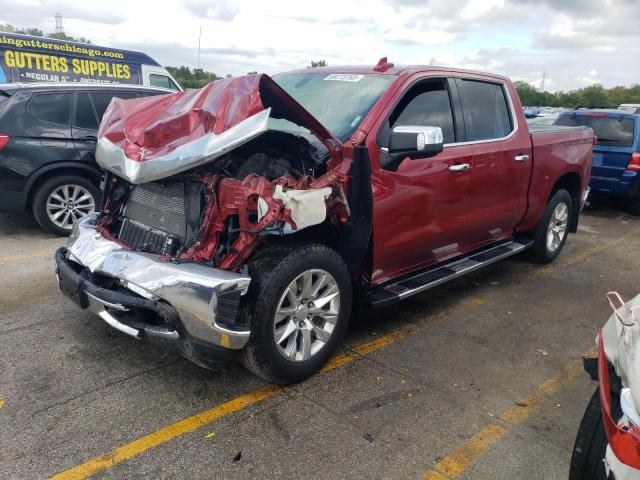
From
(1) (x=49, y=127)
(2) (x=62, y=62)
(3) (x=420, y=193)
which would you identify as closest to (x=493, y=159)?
(3) (x=420, y=193)

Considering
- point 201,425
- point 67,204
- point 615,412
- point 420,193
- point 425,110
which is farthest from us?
point 67,204

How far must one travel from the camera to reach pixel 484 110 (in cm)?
475

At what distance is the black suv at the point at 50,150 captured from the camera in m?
6.11

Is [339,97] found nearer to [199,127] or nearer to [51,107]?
[199,127]

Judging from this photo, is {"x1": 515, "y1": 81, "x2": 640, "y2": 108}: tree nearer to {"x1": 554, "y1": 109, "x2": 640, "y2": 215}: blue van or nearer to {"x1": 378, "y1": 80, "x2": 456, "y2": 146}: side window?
{"x1": 554, "y1": 109, "x2": 640, "y2": 215}: blue van

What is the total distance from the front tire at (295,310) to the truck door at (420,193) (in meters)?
0.53

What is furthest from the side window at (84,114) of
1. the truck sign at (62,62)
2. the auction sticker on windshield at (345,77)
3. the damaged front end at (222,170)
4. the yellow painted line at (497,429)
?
the yellow painted line at (497,429)

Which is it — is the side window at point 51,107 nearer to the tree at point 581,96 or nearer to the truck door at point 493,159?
the truck door at point 493,159

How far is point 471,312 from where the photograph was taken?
15.6 ft

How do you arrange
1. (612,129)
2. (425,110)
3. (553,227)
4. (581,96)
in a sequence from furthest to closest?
(581,96), (612,129), (553,227), (425,110)

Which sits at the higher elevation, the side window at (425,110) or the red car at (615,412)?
the side window at (425,110)

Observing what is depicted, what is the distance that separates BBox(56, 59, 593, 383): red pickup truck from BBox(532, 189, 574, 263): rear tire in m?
1.70

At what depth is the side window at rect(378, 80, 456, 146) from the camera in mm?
3826

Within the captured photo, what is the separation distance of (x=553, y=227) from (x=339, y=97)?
3.41m
